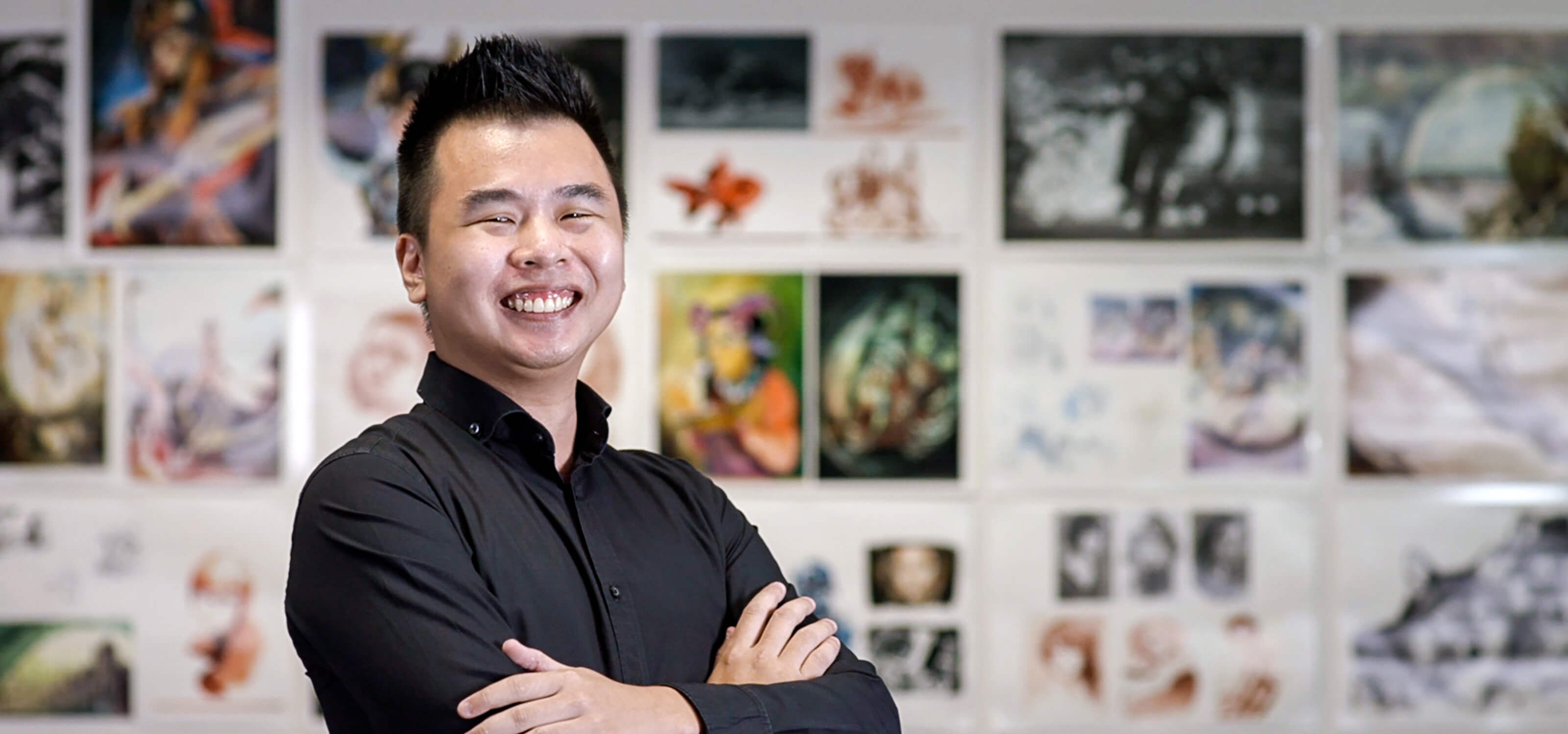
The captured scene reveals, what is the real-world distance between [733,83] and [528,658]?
207 centimetres

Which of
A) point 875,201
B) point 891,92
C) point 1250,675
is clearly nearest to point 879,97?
point 891,92

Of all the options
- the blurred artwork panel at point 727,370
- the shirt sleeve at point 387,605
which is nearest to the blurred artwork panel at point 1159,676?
the blurred artwork panel at point 727,370

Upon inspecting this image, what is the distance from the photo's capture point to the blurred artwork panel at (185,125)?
327cm

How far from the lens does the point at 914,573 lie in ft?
10.7

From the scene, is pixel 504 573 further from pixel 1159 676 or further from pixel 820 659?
pixel 1159 676

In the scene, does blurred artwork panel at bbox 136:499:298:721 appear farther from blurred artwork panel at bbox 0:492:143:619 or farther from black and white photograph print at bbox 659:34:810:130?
black and white photograph print at bbox 659:34:810:130

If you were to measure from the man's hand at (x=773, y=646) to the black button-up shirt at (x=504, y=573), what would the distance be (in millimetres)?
30

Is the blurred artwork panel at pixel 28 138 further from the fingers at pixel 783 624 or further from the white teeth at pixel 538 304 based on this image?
the fingers at pixel 783 624

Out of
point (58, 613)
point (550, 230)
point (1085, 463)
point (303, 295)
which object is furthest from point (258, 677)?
point (550, 230)

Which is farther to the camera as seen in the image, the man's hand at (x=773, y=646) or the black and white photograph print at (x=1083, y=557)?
the black and white photograph print at (x=1083, y=557)

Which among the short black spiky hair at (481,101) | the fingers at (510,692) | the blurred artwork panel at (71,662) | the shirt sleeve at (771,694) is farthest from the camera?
the blurred artwork panel at (71,662)

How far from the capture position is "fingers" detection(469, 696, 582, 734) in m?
1.35

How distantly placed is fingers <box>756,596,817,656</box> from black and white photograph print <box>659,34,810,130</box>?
176 cm

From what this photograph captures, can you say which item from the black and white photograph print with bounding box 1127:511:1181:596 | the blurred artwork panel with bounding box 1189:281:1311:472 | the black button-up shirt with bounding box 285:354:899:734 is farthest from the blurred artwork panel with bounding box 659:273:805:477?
the black button-up shirt with bounding box 285:354:899:734
